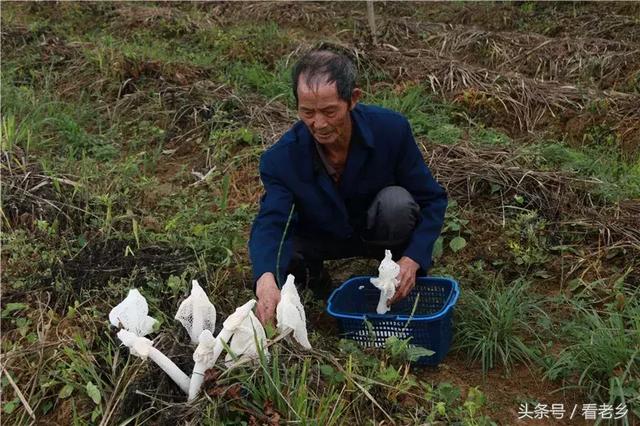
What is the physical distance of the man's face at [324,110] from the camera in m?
2.09

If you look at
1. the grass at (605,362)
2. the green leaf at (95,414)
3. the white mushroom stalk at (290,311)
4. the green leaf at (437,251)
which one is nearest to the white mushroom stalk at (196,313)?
the white mushroom stalk at (290,311)

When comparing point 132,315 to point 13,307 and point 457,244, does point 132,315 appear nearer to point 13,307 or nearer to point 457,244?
point 13,307

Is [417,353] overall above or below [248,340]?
below

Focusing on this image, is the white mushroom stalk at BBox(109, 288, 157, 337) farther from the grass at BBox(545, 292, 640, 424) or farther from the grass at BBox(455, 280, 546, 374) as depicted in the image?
→ the grass at BBox(545, 292, 640, 424)

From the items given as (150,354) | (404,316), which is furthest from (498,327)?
(150,354)

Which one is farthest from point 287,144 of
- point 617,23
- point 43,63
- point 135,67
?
point 617,23

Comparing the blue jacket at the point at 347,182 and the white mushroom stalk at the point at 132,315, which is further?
the blue jacket at the point at 347,182

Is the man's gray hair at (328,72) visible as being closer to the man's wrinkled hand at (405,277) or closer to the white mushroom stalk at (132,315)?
the man's wrinkled hand at (405,277)

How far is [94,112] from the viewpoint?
4598 millimetres

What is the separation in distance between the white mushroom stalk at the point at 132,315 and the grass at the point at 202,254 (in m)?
0.12

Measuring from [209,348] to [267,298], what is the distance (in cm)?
29

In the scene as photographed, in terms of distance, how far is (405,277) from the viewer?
2256 millimetres

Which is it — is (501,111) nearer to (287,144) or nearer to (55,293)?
(287,144)

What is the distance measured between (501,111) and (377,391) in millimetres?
2881
